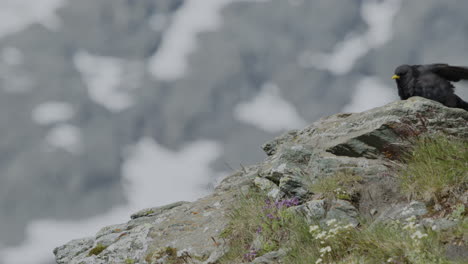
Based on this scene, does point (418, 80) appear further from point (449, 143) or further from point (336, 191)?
point (336, 191)

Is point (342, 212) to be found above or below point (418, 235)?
above

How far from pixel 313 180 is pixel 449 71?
526 cm

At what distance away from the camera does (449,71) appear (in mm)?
10055

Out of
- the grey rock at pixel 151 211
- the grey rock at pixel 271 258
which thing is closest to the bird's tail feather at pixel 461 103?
the grey rock at pixel 271 258

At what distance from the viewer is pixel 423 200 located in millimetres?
5707

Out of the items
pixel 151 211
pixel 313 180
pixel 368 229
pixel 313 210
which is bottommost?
pixel 368 229

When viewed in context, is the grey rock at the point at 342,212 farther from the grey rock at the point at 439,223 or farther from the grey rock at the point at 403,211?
the grey rock at the point at 439,223

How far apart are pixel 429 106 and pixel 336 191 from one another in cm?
298

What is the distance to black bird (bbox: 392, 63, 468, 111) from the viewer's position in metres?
9.85

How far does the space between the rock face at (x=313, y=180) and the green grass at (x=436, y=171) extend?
9.5 inches

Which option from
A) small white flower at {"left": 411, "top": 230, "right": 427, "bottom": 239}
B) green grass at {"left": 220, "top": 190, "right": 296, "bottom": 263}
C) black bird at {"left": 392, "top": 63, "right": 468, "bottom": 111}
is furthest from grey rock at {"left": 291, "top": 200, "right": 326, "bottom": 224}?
black bird at {"left": 392, "top": 63, "right": 468, "bottom": 111}

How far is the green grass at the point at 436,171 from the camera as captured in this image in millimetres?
5547

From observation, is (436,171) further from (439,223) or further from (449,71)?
(449,71)

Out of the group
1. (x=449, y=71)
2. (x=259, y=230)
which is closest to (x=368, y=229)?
(x=259, y=230)
